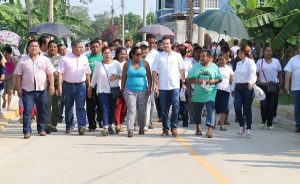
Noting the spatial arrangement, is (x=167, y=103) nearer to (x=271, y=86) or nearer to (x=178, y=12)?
(x=271, y=86)

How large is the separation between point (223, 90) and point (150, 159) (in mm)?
4665

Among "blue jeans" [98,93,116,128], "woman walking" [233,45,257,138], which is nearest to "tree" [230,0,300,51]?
"woman walking" [233,45,257,138]

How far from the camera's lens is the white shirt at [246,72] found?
1266 cm

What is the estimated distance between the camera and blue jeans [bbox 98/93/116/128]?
12688mm

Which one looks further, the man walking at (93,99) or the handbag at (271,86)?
the handbag at (271,86)

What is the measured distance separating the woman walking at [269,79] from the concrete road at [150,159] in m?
1.38

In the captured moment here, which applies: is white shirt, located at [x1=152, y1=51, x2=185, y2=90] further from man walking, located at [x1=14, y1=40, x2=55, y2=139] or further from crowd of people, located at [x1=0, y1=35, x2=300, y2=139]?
man walking, located at [x1=14, y1=40, x2=55, y2=139]

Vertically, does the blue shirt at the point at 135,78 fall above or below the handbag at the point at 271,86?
above

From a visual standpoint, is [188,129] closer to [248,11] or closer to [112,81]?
[112,81]

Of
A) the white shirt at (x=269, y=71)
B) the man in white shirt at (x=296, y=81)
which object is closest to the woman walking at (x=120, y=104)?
the white shirt at (x=269, y=71)

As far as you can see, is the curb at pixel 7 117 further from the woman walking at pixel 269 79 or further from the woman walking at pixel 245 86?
the woman walking at pixel 269 79

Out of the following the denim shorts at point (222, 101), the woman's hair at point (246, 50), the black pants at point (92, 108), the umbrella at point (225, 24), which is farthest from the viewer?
the umbrella at point (225, 24)

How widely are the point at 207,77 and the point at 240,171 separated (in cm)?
401

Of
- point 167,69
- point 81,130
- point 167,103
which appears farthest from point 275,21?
point 81,130
